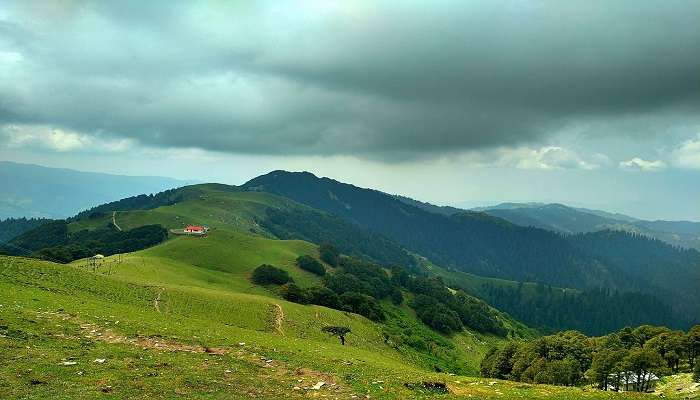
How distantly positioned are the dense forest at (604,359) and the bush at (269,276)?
72433 millimetres

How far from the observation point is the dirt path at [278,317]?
254ft

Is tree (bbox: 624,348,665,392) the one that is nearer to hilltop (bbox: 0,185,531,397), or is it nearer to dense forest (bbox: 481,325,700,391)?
dense forest (bbox: 481,325,700,391)

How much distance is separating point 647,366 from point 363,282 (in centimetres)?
12799

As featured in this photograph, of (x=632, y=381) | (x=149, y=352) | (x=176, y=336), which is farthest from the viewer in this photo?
(x=632, y=381)

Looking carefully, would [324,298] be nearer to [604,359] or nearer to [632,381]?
[604,359]

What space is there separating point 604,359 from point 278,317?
175ft

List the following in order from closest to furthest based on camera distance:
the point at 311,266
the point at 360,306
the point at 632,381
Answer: the point at 632,381 < the point at 360,306 < the point at 311,266

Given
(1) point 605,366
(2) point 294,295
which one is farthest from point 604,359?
(2) point 294,295

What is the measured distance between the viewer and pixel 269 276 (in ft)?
465

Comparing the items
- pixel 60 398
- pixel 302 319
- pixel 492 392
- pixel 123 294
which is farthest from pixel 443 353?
pixel 60 398

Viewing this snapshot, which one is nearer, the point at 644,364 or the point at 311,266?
the point at 644,364

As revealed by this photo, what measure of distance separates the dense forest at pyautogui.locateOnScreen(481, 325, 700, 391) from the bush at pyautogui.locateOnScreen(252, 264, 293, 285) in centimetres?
7243

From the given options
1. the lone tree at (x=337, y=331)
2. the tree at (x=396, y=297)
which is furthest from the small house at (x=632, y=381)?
the tree at (x=396, y=297)

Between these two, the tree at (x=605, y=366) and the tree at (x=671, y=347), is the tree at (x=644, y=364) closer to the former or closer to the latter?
the tree at (x=605, y=366)
